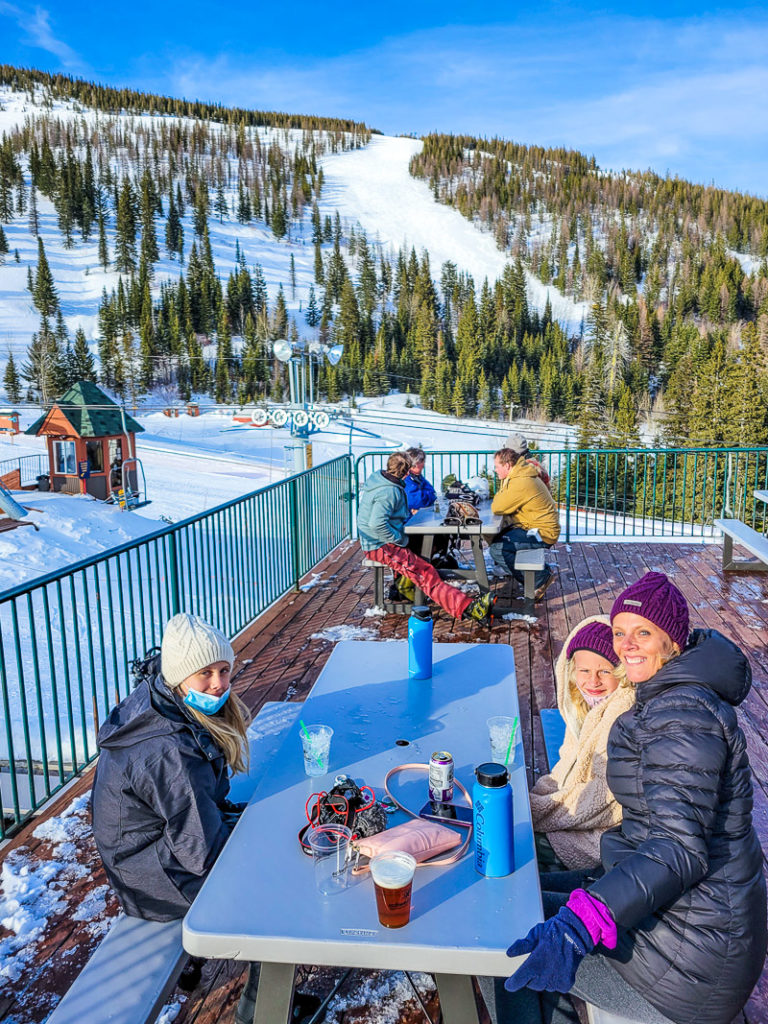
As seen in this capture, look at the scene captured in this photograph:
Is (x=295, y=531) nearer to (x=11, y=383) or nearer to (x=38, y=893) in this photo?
(x=38, y=893)

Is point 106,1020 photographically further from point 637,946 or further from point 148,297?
point 148,297

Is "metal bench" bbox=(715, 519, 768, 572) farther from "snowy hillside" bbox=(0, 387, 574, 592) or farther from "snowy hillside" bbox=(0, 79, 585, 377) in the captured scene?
"snowy hillside" bbox=(0, 79, 585, 377)

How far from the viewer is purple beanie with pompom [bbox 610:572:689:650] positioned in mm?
1656

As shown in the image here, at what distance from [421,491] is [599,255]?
8328cm

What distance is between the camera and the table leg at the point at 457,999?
1504 mm

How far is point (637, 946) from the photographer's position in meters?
1.47

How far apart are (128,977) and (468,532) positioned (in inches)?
171

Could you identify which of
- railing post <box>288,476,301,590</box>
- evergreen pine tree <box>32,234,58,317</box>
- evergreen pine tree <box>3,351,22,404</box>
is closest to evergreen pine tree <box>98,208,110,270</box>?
evergreen pine tree <box>32,234,58,317</box>

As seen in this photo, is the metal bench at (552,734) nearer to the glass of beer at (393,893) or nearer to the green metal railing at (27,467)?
the glass of beer at (393,893)

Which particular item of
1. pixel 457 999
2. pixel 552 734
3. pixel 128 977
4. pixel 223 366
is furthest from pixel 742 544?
pixel 223 366

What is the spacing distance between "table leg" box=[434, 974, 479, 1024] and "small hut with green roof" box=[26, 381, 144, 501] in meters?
29.3

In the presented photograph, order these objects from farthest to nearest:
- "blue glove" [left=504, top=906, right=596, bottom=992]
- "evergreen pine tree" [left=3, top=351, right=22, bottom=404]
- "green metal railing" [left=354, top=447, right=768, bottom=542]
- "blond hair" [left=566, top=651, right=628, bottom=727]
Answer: "evergreen pine tree" [left=3, top=351, right=22, bottom=404]
"green metal railing" [left=354, top=447, right=768, bottom=542]
"blond hair" [left=566, top=651, right=628, bottom=727]
"blue glove" [left=504, top=906, right=596, bottom=992]

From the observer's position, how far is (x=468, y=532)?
5.68 m

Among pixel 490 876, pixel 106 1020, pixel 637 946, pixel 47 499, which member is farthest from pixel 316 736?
pixel 47 499
